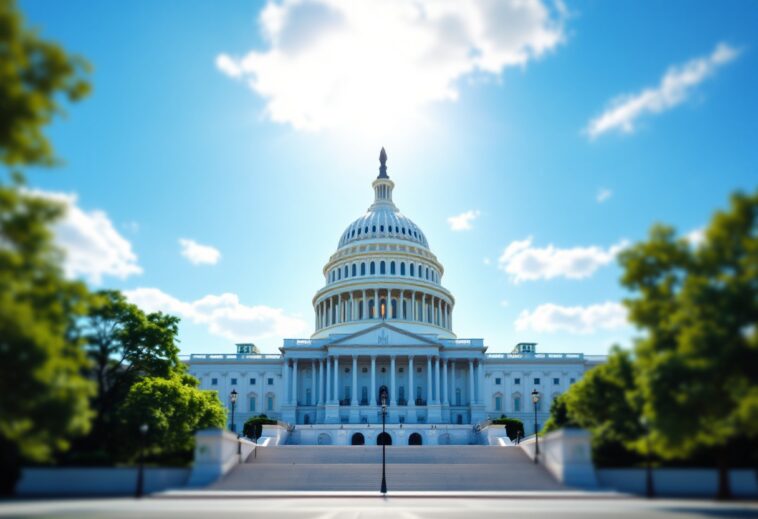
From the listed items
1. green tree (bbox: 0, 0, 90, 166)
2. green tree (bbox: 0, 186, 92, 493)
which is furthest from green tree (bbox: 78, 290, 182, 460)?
green tree (bbox: 0, 0, 90, 166)

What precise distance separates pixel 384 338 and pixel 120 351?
53686 mm

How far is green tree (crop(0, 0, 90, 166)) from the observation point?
2034 centimetres

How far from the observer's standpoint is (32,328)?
2386 cm

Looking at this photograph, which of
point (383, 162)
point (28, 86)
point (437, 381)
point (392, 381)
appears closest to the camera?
point (28, 86)

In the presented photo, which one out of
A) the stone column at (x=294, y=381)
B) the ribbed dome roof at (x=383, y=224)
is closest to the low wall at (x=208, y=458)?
the stone column at (x=294, y=381)

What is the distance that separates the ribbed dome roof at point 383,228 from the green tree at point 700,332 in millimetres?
88076

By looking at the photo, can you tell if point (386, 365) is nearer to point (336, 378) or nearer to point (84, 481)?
point (336, 378)

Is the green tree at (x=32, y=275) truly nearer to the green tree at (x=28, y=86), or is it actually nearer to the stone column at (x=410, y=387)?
the green tree at (x=28, y=86)

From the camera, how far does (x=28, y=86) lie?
858 inches

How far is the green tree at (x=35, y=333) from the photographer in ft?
74.8

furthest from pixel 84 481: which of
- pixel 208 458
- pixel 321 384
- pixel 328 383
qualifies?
pixel 321 384

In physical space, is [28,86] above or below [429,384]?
above

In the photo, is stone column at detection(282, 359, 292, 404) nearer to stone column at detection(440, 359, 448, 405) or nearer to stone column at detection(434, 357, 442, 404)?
stone column at detection(434, 357, 442, 404)

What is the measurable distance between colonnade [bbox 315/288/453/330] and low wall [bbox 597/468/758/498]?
3003 inches
